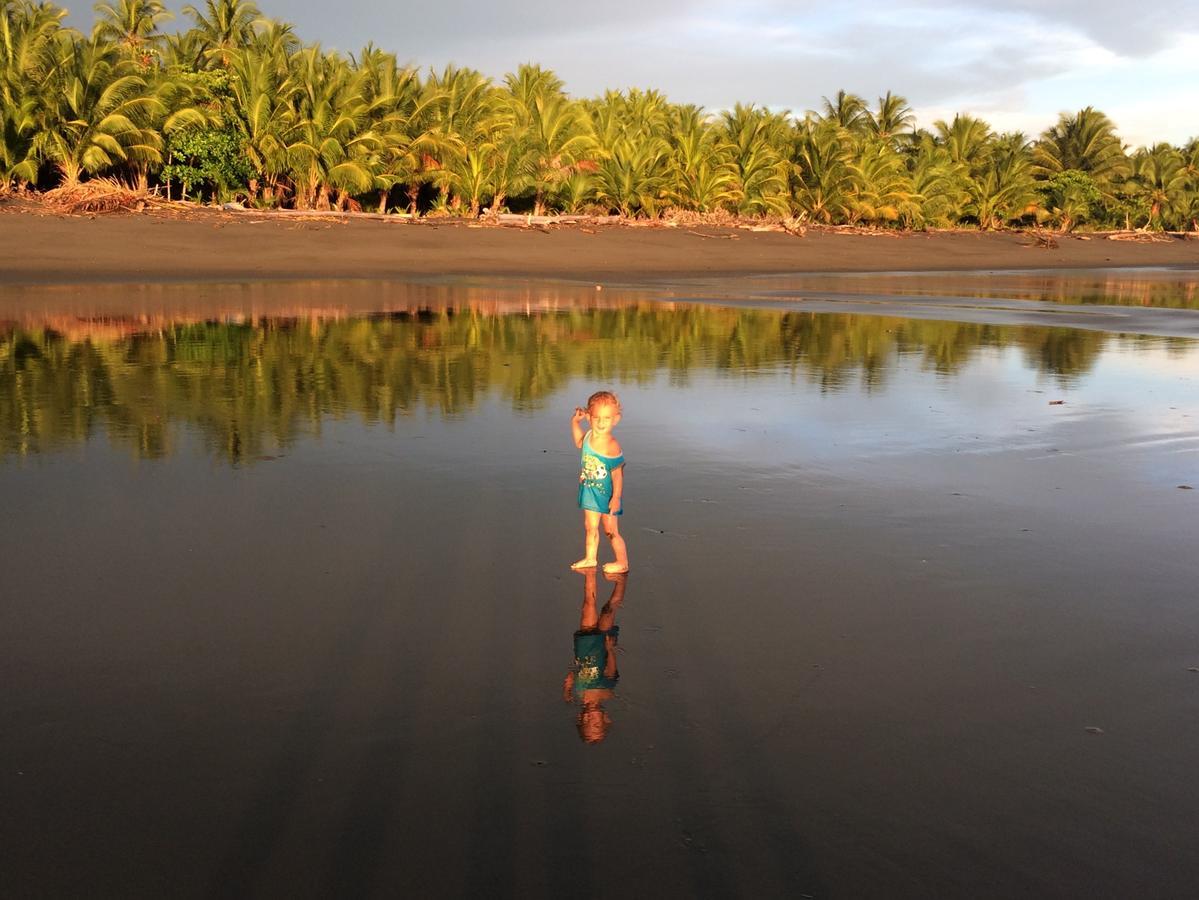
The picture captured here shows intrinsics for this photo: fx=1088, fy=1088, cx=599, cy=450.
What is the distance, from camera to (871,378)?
10.4 m

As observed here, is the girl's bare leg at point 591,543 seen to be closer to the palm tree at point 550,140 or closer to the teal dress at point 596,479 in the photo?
the teal dress at point 596,479

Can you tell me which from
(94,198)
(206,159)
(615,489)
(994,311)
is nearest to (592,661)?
(615,489)

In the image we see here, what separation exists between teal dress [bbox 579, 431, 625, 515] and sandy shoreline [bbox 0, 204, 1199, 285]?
19.5 meters

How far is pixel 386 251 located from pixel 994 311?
52.6 feet

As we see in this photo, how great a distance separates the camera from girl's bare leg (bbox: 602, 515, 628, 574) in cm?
457

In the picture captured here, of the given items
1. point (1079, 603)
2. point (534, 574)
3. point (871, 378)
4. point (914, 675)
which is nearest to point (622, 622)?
point (534, 574)

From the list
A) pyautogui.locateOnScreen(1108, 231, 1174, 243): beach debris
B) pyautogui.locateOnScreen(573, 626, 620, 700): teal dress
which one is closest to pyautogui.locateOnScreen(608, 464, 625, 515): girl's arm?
pyautogui.locateOnScreen(573, 626, 620, 700): teal dress

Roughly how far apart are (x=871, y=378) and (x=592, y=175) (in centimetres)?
3141

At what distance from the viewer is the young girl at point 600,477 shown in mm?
4668

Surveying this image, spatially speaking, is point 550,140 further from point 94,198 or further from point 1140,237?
point 1140,237

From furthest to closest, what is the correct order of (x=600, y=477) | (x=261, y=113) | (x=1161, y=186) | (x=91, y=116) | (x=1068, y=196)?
(x=1161, y=186) → (x=1068, y=196) → (x=261, y=113) → (x=91, y=116) → (x=600, y=477)

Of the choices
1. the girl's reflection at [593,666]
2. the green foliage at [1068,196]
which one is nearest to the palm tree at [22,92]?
the girl's reflection at [593,666]

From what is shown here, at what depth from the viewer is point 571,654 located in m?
3.67

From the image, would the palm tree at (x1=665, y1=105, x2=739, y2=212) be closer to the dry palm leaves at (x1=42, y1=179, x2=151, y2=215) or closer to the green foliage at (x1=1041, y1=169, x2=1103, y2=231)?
the dry palm leaves at (x1=42, y1=179, x2=151, y2=215)
